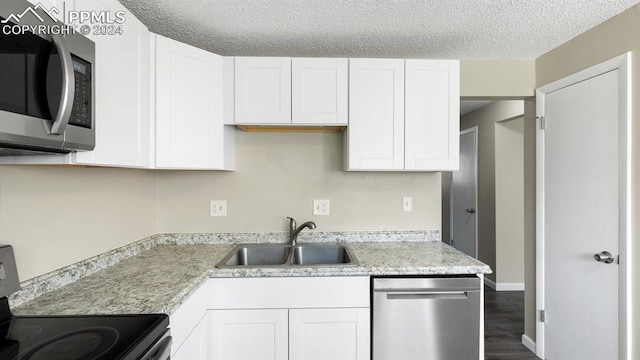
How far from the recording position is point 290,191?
2.41 meters

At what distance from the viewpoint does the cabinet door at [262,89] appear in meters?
2.02

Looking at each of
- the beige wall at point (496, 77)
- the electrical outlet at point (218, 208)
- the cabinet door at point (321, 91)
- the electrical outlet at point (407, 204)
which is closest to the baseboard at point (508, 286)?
the electrical outlet at point (407, 204)

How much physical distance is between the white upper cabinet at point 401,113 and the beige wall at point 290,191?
38 centimetres

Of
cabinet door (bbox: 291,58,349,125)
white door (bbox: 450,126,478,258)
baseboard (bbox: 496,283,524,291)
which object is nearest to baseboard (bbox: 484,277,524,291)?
baseboard (bbox: 496,283,524,291)

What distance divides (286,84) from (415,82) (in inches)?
32.6

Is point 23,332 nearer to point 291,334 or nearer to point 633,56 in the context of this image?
point 291,334

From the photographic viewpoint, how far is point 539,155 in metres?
2.37

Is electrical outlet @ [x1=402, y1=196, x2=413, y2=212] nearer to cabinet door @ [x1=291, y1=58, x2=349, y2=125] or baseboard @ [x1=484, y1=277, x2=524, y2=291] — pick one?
cabinet door @ [x1=291, y1=58, x2=349, y2=125]

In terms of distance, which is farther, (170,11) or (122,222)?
(122,222)

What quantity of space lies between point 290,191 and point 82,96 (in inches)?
59.3

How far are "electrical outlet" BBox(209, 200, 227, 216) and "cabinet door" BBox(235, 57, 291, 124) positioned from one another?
0.68 meters

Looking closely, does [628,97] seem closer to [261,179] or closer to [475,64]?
[475,64]

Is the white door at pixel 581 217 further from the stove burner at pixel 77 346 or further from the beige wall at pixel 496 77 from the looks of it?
the stove burner at pixel 77 346

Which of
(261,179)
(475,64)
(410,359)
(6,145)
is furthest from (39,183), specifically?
(475,64)
